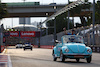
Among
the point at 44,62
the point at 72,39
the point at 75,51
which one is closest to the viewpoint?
the point at 75,51

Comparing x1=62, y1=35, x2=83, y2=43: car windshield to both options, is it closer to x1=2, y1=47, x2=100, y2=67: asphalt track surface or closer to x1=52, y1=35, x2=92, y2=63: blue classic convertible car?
x1=52, y1=35, x2=92, y2=63: blue classic convertible car

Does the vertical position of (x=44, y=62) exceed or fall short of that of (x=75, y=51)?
it falls short

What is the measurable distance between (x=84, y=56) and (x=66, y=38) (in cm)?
213

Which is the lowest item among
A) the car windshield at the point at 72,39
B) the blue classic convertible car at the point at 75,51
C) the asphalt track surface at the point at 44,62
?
the asphalt track surface at the point at 44,62

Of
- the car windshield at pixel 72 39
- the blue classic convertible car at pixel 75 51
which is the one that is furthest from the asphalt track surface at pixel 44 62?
the car windshield at pixel 72 39

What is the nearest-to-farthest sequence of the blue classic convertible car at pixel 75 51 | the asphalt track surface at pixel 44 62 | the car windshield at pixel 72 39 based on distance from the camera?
the asphalt track surface at pixel 44 62
the blue classic convertible car at pixel 75 51
the car windshield at pixel 72 39

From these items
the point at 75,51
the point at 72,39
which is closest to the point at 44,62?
the point at 75,51

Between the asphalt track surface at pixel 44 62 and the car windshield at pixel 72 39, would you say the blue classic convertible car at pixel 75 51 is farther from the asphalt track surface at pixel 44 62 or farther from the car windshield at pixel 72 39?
the asphalt track surface at pixel 44 62

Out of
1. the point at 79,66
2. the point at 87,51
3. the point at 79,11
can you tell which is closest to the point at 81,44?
the point at 87,51

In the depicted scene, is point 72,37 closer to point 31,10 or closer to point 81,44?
point 81,44

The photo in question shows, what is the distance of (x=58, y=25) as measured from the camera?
11800cm

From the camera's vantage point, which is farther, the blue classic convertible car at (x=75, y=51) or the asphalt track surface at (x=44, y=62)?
the blue classic convertible car at (x=75, y=51)

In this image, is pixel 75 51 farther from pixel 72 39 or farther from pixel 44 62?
pixel 44 62

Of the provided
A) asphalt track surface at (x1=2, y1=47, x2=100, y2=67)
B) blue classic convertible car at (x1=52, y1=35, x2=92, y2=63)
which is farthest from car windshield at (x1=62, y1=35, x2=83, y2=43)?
asphalt track surface at (x1=2, y1=47, x2=100, y2=67)
